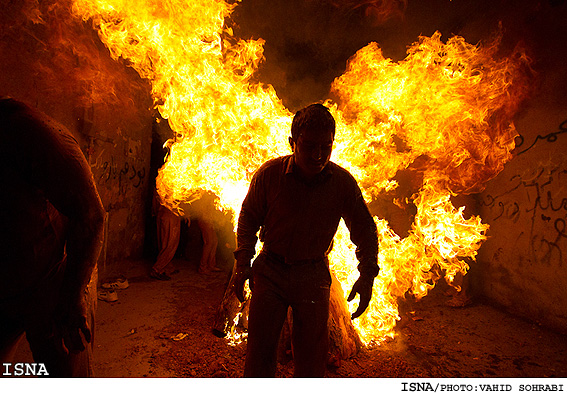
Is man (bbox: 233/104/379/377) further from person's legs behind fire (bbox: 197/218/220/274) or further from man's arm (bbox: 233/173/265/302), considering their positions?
person's legs behind fire (bbox: 197/218/220/274)

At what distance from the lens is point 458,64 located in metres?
6.02

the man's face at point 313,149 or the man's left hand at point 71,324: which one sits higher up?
the man's face at point 313,149

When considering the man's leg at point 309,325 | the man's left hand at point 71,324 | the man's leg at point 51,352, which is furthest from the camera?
the man's leg at point 309,325

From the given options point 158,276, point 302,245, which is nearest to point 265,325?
point 302,245

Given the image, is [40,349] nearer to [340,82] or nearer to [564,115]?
[340,82]

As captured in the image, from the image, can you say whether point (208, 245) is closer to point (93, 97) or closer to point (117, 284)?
point (117, 284)

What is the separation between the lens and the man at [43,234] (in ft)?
5.94

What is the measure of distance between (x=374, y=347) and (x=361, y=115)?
14.0 ft

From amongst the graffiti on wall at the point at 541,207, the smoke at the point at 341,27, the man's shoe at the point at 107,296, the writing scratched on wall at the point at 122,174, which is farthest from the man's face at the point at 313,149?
the writing scratched on wall at the point at 122,174

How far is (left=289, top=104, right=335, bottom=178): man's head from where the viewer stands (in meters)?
2.53

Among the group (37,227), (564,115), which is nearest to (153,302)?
(37,227)

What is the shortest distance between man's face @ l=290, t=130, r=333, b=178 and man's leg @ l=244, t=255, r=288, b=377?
1019 millimetres

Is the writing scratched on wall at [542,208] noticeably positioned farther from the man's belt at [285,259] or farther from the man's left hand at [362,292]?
the man's belt at [285,259]

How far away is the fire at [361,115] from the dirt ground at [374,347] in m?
0.59
